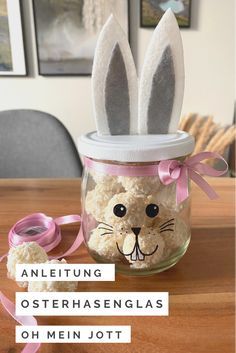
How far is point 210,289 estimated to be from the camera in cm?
44

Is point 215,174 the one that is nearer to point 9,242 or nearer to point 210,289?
point 210,289

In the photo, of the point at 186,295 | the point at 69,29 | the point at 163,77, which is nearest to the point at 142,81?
the point at 163,77

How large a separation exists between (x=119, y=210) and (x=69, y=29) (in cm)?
140

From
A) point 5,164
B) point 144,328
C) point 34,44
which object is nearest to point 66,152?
point 5,164

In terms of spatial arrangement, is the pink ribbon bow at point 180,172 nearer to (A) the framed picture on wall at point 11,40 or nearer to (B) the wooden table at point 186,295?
(B) the wooden table at point 186,295

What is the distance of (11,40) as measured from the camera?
1.60 metres

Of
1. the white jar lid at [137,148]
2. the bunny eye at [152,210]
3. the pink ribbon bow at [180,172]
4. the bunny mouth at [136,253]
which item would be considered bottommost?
the bunny mouth at [136,253]

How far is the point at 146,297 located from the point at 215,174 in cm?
19

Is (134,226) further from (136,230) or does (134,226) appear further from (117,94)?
(117,94)

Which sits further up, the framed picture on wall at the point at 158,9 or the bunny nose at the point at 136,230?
the framed picture on wall at the point at 158,9

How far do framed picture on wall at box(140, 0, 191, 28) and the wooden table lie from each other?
47.5 inches

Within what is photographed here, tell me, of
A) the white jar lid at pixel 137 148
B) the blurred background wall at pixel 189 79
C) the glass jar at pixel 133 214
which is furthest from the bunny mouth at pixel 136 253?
the blurred background wall at pixel 189 79

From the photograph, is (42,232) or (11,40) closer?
(42,232)

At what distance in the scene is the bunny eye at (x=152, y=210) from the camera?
413 mm
